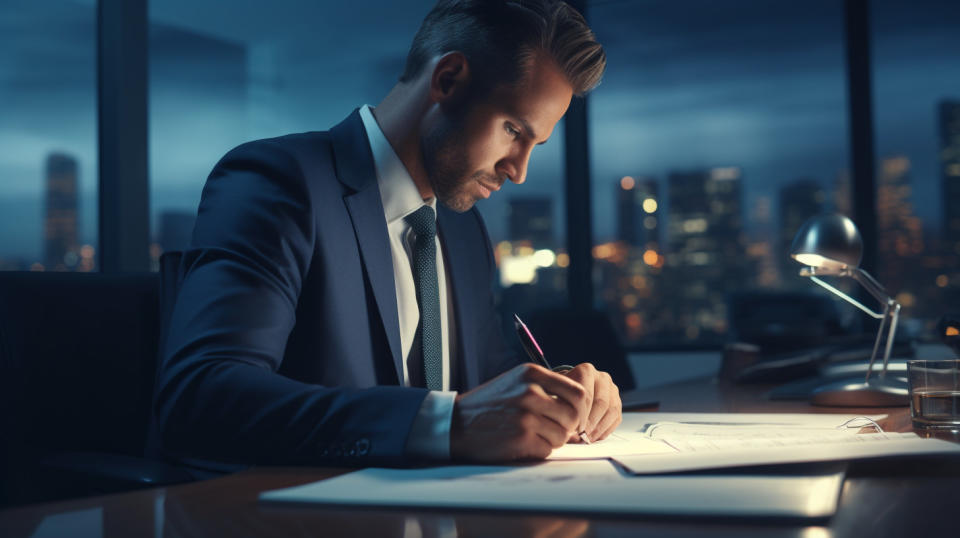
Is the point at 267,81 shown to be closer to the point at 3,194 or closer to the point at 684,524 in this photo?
the point at 3,194

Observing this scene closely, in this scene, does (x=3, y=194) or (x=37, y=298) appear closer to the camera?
(x=37, y=298)

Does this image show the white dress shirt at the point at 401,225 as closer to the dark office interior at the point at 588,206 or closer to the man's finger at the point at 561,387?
the dark office interior at the point at 588,206

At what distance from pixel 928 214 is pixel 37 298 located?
4.62 m

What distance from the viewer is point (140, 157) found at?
3.26m

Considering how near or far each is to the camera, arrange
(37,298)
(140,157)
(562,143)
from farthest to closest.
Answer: (562,143) → (140,157) → (37,298)

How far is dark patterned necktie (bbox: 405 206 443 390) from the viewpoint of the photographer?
1463 millimetres

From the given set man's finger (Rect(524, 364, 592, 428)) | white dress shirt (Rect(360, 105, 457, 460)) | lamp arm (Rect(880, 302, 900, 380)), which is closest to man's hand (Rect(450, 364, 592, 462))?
man's finger (Rect(524, 364, 592, 428))

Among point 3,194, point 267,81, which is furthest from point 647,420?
point 267,81

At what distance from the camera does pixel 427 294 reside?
149 centimetres

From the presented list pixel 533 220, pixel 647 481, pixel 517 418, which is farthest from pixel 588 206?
pixel 647 481

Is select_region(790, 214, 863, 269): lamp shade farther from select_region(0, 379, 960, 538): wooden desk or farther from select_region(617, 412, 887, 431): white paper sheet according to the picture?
select_region(0, 379, 960, 538): wooden desk

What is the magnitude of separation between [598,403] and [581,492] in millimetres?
409

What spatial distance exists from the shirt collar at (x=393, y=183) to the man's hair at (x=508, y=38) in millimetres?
193

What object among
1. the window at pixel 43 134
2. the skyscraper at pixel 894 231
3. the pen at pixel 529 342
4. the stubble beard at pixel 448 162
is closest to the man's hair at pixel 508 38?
the stubble beard at pixel 448 162
